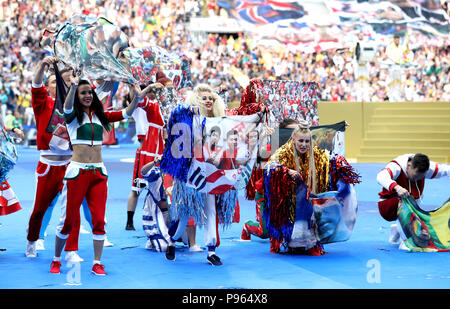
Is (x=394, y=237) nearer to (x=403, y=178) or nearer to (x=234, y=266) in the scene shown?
(x=403, y=178)

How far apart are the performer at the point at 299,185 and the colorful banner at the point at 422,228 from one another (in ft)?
1.99

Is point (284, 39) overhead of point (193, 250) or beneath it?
overhead

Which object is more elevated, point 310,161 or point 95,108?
point 95,108

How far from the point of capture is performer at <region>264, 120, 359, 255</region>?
6.42 meters

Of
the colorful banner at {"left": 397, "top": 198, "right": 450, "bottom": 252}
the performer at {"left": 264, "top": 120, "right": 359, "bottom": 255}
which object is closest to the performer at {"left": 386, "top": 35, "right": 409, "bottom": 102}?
the colorful banner at {"left": 397, "top": 198, "right": 450, "bottom": 252}

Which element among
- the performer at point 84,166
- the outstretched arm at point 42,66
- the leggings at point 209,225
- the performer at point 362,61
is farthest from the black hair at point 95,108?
the performer at point 362,61

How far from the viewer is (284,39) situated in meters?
27.8

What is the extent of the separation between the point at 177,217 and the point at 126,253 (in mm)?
644

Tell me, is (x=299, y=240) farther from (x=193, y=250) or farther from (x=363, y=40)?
(x=363, y=40)

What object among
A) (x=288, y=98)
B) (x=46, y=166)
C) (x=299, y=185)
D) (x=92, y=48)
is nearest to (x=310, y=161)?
(x=299, y=185)

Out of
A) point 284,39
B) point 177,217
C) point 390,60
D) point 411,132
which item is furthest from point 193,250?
point 284,39

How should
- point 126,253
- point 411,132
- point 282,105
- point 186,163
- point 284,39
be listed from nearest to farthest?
1. point 186,163
2. point 126,253
3. point 282,105
4. point 411,132
5. point 284,39

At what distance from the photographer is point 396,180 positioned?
6926 millimetres

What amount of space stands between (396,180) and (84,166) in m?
3.07
